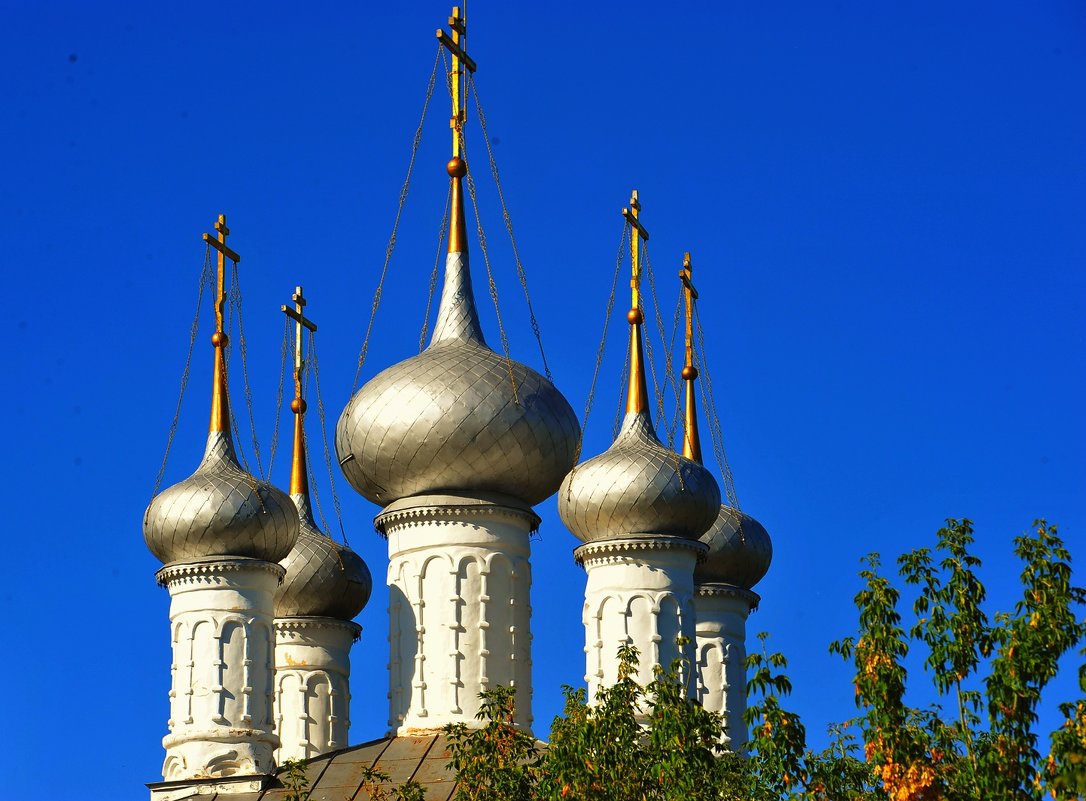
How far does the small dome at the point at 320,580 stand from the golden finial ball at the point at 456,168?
495 centimetres

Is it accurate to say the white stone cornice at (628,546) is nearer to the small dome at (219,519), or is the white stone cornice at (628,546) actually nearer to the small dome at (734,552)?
the small dome at (734,552)

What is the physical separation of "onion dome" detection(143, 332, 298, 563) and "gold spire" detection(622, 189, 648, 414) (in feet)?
14.7

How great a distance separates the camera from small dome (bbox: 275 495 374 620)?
2820 cm

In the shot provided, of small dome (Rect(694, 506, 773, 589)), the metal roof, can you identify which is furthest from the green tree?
small dome (Rect(694, 506, 773, 589))

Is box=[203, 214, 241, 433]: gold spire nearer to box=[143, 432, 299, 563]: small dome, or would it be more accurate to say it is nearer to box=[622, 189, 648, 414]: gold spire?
box=[143, 432, 299, 563]: small dome

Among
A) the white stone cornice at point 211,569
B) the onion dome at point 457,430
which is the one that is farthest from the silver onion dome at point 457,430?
the white stone cornice at point 211,569

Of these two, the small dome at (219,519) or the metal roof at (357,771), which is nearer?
the metal roof at (357,771)

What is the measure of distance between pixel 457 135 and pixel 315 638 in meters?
6.51

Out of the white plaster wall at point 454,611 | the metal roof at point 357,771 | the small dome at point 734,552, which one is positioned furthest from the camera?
the small dome at point 734,552

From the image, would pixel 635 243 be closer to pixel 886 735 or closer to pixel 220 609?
A: pixel 220 609

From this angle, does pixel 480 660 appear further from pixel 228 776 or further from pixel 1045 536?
pixel 1045 536

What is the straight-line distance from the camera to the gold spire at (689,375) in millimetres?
29875

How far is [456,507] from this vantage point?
81.0 feet

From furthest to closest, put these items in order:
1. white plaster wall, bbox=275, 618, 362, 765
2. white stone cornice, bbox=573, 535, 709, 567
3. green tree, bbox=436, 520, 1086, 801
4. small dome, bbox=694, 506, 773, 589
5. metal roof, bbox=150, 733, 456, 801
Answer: small dome, bbox=694, 506, 773, 589
white plaster wall, bbox=275, 618, 362, 765
white stone cornice, bbox=573, 535, 709, 567
metal roof, bbox=150, 733, 456, 801
green tree, bbox=436, 520, 1086, 801
